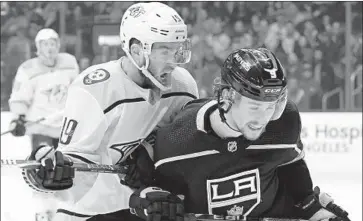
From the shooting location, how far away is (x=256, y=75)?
6.77ft

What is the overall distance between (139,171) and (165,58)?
1.32 feet

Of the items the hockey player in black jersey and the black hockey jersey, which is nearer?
the hockey player in black jersey

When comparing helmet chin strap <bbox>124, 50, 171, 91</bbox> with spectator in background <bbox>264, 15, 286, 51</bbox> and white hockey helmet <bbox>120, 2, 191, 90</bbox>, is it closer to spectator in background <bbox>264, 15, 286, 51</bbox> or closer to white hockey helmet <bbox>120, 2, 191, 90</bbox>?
white hockey helmet <bbox>120, 2, 191, 90</bbox>

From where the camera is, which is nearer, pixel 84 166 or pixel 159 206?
pixel 159 206

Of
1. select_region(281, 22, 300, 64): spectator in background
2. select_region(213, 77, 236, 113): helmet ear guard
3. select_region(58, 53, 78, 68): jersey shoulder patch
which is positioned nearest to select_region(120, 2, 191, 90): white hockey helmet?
select_region(213, 77, 236, 113): helmet ear guard

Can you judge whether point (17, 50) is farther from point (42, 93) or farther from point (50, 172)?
point (50, 172)

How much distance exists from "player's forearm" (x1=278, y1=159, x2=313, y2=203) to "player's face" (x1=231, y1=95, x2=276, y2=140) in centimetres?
31

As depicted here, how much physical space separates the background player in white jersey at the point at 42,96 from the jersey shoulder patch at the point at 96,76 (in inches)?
110

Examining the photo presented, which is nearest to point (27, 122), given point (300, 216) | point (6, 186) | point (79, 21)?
point (6, 186)

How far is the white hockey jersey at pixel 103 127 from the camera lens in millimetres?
2438

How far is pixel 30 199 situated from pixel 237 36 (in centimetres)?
284

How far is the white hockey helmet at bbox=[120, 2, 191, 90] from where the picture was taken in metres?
2.56

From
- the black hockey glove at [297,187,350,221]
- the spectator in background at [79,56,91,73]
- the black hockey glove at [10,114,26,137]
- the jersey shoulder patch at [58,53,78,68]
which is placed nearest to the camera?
the black hockey glove at [297,187,350,221]

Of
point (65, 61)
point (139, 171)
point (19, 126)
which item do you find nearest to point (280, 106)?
point (139, 171)
